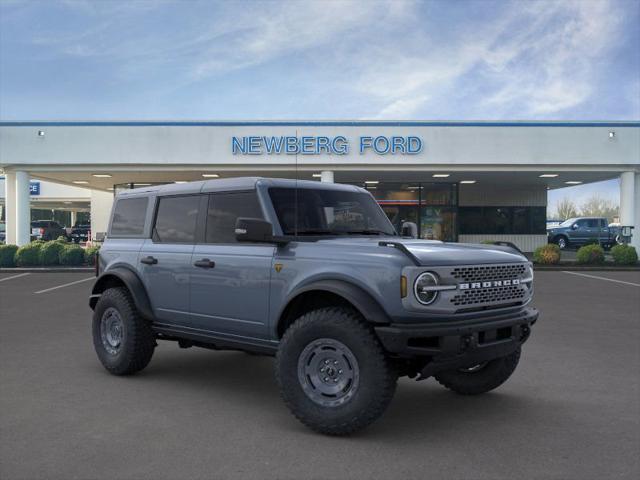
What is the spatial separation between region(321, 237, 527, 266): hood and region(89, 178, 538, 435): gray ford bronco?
0.02 m

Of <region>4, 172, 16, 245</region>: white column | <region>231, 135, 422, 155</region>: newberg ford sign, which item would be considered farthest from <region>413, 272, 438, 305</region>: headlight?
<region>4, 172, 16, 245</region>: white column

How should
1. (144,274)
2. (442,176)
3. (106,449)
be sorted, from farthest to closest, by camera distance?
(442,176) < (144,274) < (106,449)

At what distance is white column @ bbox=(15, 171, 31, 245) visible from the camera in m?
23.9

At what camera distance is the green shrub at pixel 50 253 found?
72.1 feet

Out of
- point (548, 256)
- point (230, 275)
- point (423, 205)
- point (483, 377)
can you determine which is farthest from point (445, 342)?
point (423, 205)

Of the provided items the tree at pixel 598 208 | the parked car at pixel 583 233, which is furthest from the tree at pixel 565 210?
the parked car at pixel 583 233

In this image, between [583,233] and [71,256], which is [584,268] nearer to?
[583,233]

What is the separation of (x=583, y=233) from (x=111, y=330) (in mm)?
34022

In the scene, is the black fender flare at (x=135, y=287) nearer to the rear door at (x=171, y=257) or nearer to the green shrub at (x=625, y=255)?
the rear door at (x=171, y=257)

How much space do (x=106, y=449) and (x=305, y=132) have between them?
64.1 ft

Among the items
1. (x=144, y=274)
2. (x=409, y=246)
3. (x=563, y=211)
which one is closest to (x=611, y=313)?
(x=409, y=246)

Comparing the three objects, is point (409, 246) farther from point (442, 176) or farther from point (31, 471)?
point (442, 176)

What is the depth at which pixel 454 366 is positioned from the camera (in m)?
4.55

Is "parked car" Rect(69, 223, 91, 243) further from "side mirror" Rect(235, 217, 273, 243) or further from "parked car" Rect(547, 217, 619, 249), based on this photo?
"side mirror" Rect(235, 217, 273, 243)
